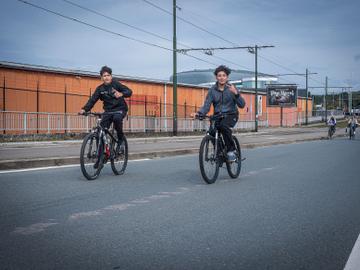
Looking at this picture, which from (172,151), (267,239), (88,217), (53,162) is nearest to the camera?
(267,239)

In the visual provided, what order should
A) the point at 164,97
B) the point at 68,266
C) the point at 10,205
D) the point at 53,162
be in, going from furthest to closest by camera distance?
the point at 164,97
the point at 53,162
the point at 10,205
the point at 68,266

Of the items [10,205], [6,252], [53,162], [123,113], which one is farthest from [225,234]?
[53,162]

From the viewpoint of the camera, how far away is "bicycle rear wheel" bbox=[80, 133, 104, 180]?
716 centimetres

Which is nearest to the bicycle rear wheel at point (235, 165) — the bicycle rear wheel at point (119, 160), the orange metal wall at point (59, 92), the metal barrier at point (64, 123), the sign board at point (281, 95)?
the bicycle rear wheel at point (119, 160)

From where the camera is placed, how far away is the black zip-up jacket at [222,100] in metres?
7.34

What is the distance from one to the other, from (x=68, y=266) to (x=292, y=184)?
482 cm

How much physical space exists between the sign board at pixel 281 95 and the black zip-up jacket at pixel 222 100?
5976 centimetres

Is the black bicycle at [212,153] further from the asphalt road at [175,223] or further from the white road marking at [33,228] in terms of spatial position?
the white road marking at [33,228]

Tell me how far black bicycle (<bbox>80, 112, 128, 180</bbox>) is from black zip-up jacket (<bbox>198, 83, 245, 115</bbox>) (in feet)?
5.35

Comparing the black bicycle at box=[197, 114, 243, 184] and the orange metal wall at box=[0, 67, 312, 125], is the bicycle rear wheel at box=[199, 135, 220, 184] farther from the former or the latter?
the orange metal wall at box=[0, 67, 312, 125]

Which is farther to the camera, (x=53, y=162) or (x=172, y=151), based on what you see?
(x=172, y=151)

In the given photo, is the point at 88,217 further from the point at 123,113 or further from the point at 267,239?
the point at 123,113

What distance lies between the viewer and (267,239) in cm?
383

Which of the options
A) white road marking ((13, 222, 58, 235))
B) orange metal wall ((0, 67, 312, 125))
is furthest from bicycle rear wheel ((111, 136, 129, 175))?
orange metal wall ((0, 67, 312, 125))
